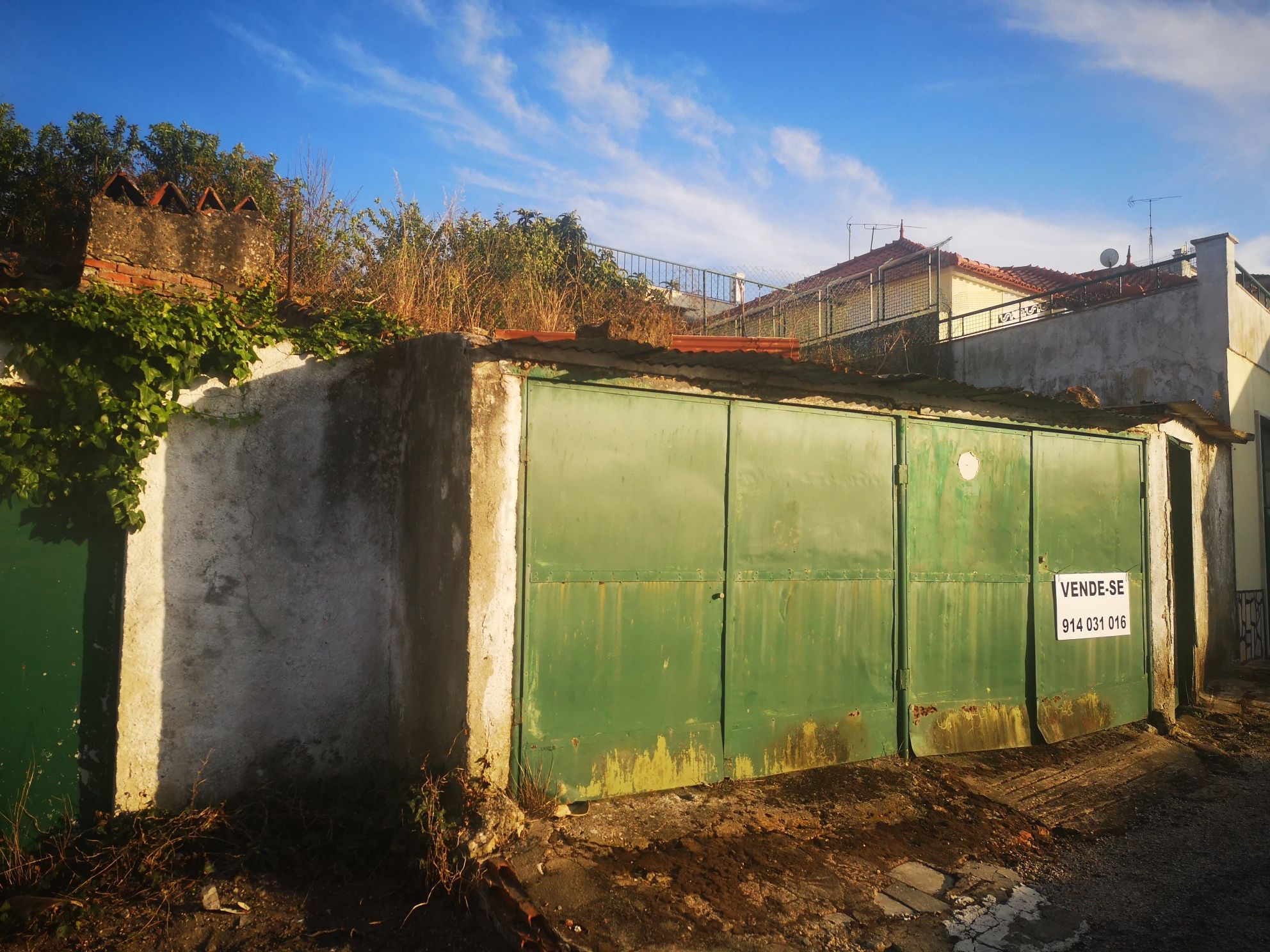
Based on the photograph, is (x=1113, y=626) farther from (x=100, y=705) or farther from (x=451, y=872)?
(x=100, y=705)

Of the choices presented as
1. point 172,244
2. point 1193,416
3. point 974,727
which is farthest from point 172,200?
point 1193,416

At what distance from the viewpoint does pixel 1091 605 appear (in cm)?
682

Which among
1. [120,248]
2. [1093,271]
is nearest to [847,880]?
[120,248]

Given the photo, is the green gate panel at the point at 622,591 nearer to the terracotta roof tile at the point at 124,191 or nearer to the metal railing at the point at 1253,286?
the terracotta roof tile at the point at 124,191

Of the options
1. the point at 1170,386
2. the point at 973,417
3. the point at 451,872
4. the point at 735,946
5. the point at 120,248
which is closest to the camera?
the point at 735,946

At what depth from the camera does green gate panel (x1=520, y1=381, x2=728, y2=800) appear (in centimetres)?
442

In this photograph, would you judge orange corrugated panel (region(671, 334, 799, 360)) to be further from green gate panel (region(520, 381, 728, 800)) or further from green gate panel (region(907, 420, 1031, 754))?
green gate panel (region(520, 381, 728, 800))

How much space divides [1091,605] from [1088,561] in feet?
1.24

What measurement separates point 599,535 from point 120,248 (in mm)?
3537

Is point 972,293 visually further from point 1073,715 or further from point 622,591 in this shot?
point 622,591

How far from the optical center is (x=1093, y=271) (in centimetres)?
1691

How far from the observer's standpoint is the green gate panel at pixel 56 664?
3971 mm

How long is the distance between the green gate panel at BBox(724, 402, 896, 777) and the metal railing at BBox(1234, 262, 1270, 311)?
796 cm

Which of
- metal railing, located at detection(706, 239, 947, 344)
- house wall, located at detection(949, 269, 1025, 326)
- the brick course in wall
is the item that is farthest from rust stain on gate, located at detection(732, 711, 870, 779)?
house wall, located at detection(949, 269, 1025, 326)
